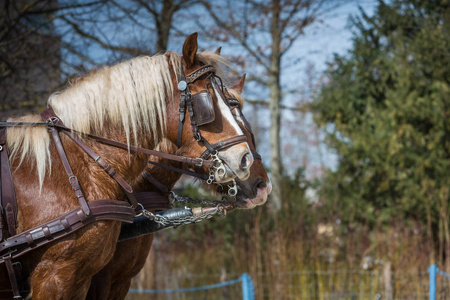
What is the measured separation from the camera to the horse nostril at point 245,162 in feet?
7.36

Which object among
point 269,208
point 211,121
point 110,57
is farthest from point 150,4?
point 211,121

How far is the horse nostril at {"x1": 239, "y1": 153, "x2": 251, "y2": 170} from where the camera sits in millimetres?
2242

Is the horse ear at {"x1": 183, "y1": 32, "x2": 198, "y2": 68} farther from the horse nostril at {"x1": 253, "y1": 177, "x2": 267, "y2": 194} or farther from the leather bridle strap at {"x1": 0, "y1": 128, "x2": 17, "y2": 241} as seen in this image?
the leather bridle strap at {"x1": 0, "y1": 128, "x2": 17, "y2": 241}

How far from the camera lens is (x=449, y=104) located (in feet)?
22.8

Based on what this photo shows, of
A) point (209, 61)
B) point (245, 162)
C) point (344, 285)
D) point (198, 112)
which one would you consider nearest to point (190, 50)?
point (209, 61)

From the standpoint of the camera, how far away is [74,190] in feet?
6.95

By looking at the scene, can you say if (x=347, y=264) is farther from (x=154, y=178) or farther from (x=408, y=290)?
(x=154, y=178)

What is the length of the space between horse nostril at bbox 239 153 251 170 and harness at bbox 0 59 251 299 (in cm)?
9

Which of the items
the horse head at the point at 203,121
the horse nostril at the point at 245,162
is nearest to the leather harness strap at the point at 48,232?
the horse head at the point at 203,121

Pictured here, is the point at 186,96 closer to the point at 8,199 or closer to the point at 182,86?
the point at 182,86

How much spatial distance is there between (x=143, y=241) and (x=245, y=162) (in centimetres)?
135

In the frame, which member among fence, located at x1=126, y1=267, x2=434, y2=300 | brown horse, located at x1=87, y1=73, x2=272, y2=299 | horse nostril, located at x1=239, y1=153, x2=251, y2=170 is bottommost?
fence, located at x1=126, y1=267, x2=434, y2=300

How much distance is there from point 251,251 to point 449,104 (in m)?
3.92

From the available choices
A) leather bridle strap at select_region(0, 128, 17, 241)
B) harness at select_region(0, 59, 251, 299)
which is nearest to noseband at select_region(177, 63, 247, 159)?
harness at select_region(0, 59, 251, 299)
